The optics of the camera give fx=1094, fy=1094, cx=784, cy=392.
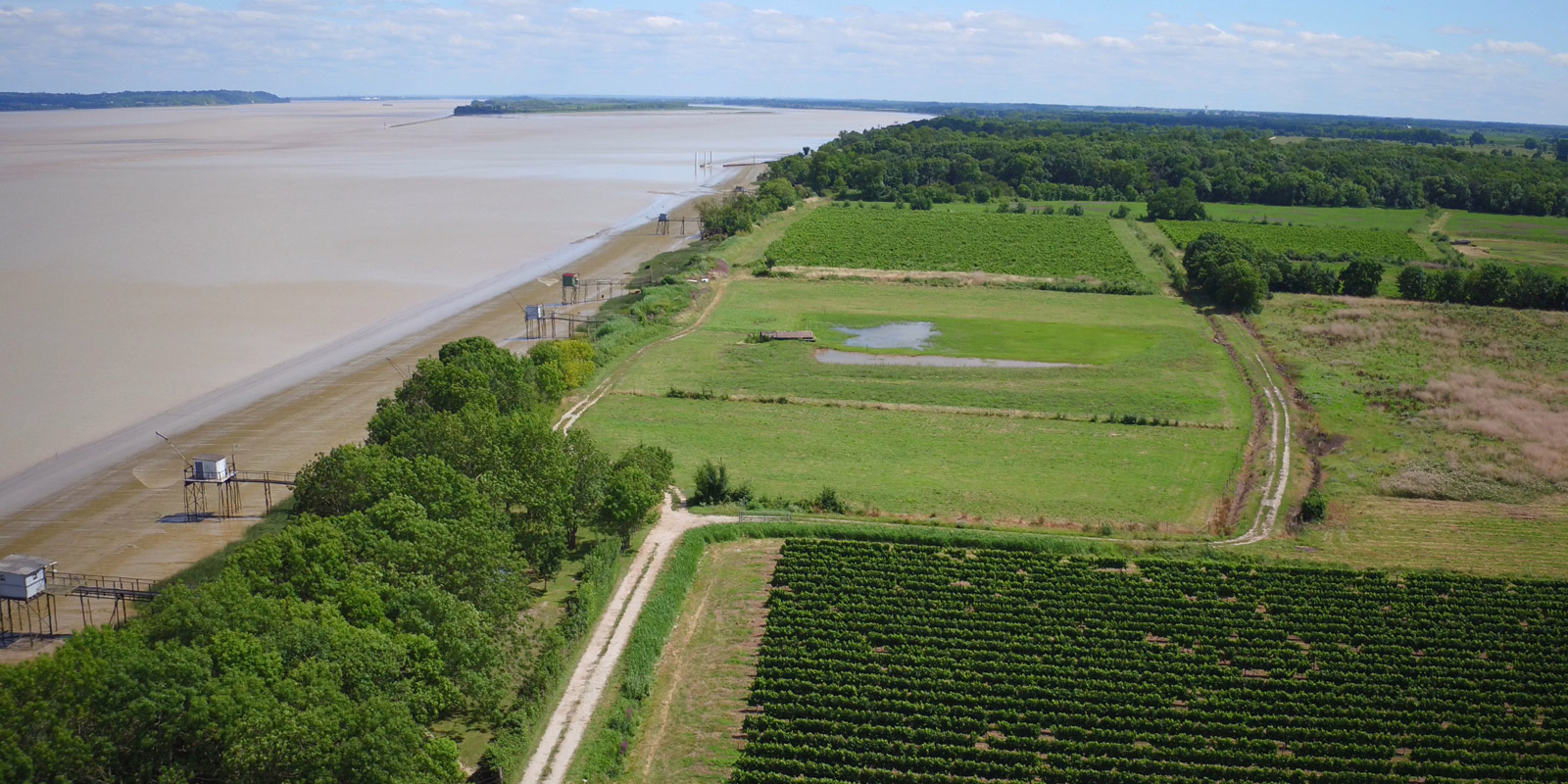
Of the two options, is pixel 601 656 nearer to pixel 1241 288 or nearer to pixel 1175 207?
pixel 1241 288

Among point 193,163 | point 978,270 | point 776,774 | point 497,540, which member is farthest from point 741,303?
point 193,163

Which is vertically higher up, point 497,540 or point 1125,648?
point 497,540

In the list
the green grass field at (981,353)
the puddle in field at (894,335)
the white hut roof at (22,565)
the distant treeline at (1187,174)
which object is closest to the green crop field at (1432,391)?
the green grass field at (981,353)

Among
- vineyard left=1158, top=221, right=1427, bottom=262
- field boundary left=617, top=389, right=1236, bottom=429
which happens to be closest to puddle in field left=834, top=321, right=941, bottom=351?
field boundary left=617, top=389, right=1236, bottom=429

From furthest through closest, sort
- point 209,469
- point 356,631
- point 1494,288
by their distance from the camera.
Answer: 1. point 1494,288
2. point 209,469
3. point 356,631

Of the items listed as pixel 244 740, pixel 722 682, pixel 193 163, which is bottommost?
pixel 722 682

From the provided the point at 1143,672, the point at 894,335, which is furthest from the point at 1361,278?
the point at 1143,672

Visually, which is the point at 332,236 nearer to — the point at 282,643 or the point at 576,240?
the point at 576,240
